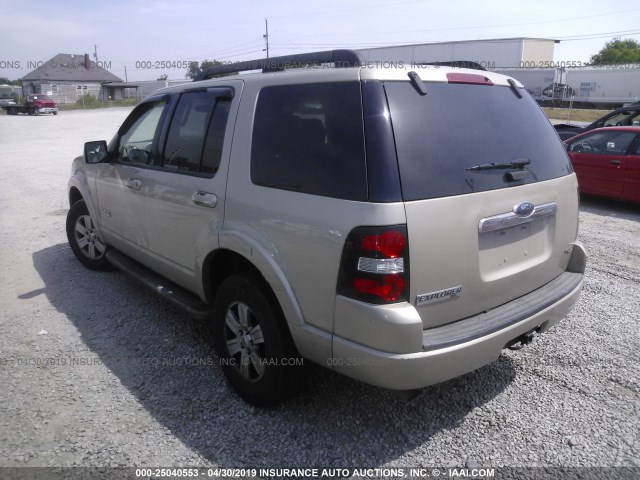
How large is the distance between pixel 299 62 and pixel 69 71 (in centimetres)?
7735

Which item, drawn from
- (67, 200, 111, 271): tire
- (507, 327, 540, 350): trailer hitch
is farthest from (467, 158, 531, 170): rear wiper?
(67, 200, 111, 271): tire

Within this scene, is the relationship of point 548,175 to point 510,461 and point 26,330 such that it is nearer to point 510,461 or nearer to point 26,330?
point 510,461

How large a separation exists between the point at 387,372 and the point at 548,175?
1615 millimetres

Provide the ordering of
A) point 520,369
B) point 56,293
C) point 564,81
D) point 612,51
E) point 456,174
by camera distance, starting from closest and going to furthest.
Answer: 1. point 456,174
2. point 520,369
3. point 56,293
4. point 564,81
5. point 612,51

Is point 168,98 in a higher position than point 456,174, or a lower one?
higher

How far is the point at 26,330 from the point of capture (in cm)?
414

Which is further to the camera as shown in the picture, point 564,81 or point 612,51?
point 612,51

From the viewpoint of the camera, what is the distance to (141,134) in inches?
169

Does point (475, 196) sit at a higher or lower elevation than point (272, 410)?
higher

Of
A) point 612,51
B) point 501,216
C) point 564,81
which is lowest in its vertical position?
point 501,216

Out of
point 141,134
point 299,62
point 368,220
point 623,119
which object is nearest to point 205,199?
point 299,62

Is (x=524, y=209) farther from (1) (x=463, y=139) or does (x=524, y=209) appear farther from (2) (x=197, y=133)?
(2) (x=197, y=133)

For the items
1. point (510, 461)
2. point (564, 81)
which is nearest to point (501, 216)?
point (510, 461)

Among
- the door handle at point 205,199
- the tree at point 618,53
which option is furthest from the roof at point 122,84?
the door handle at point 205,199
